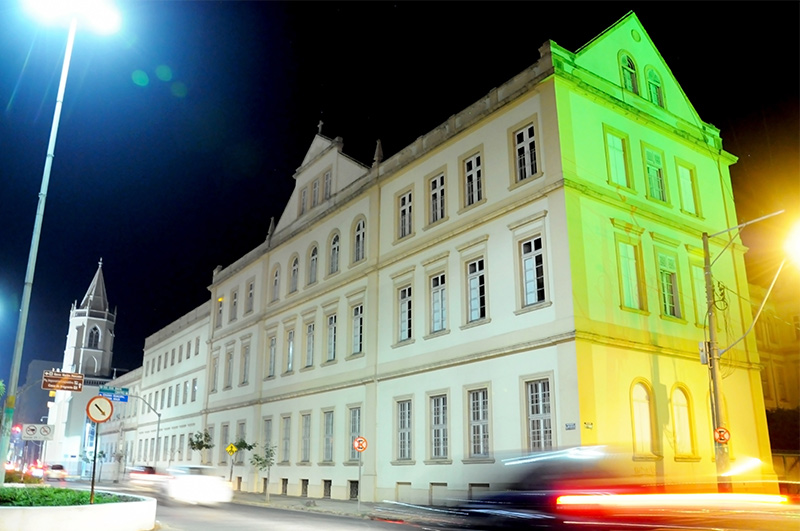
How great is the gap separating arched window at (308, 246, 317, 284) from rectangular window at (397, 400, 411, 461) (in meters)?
11.0

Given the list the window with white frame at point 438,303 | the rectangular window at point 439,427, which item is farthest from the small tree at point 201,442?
the window with white frame at point 438,303

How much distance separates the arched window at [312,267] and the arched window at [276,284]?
4.11 metres

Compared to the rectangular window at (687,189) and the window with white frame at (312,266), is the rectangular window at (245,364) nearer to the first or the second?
the window with white frame at (312,266)

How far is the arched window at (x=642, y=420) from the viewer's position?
21.2m

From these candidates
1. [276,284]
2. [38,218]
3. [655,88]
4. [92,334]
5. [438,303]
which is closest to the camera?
[38,218]

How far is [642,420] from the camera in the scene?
21.6 m

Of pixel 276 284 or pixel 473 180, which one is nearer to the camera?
pixel 473 180

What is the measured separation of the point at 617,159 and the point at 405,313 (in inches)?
403

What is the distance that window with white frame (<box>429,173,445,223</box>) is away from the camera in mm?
27625

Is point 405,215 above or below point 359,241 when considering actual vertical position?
above

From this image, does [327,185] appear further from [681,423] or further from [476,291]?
[681,423]

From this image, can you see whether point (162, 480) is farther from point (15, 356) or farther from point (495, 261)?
point (495, 261)

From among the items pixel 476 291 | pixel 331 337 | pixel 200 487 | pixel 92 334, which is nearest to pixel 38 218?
pixel 476 291

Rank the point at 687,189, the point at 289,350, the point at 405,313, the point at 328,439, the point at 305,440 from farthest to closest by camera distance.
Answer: the point at 289,350 → the point at 305,440 → the point at 328,439 → the point at 405,313 → the point at 687,189
